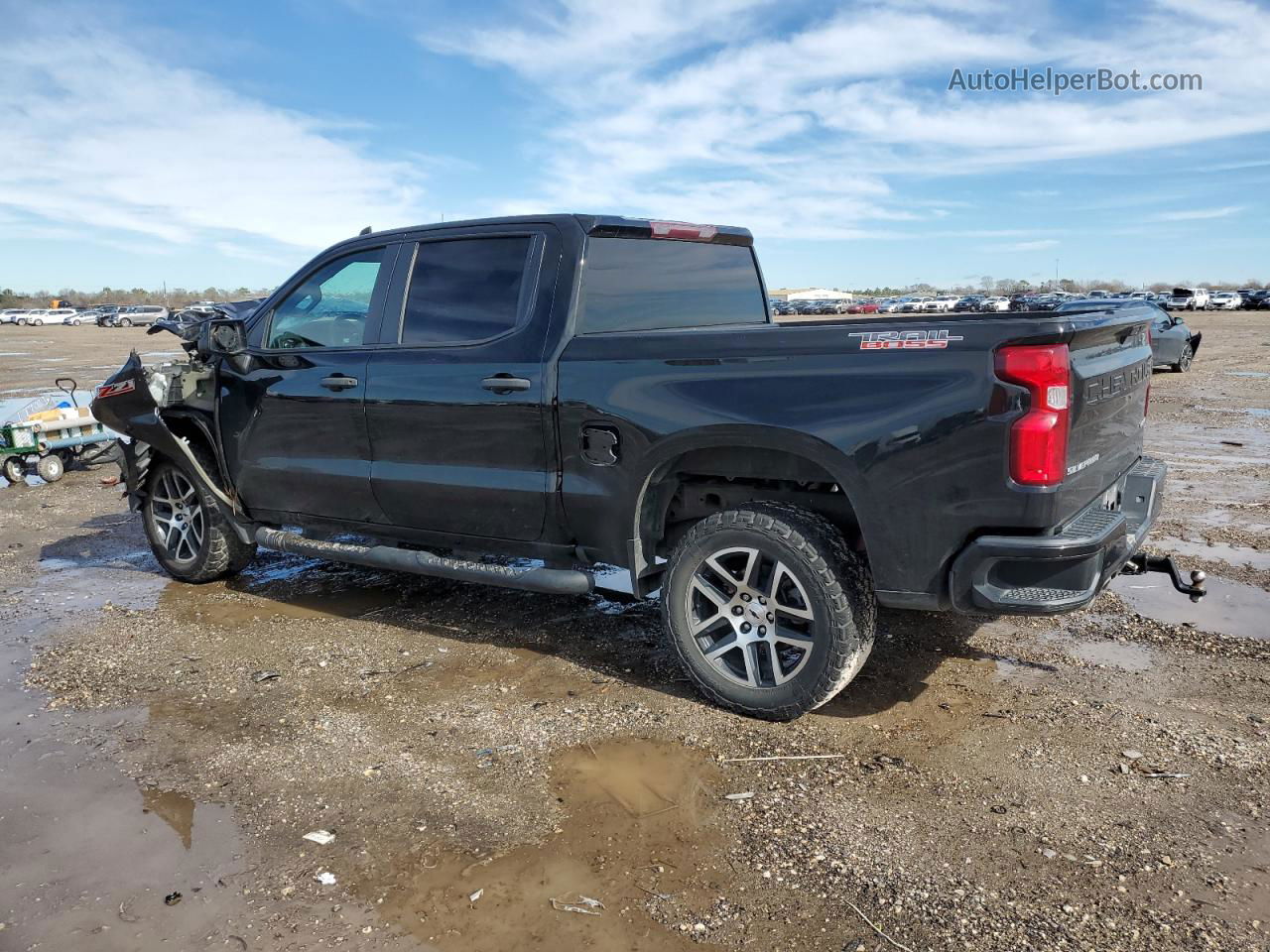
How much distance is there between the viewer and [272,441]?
5406 millimetres

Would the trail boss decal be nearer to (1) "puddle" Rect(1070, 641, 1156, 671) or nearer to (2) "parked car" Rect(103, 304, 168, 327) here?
(1) "puddle" Rect(1070, 641, 1156, 671)

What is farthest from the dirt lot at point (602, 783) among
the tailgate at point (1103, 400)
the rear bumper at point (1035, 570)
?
the tailgate at point (1103, 400)

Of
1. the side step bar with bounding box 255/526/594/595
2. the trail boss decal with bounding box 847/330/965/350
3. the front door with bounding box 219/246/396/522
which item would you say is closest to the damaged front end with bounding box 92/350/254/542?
the front door with bounding box 219/246/396/522

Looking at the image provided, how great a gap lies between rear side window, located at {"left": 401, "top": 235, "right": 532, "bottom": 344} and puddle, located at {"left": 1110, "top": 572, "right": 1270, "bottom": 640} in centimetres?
377

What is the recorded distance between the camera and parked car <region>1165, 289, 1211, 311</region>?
58.9 meters

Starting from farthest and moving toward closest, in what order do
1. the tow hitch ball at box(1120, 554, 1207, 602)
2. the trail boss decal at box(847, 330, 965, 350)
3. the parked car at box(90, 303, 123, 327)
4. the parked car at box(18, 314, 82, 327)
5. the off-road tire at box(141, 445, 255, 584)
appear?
the parked car at box(18, 314, 82, 327)
the parked car at box(90, 303, 123, 327)
the off-road tire at box(141, 445, 255, 584)
the tow hitch ball at box(1120, 554, 1207, 602)
the trail boss decal at box(847, 330, 965, 350)

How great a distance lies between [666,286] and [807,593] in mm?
1910

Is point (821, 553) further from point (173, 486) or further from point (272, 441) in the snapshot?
point (173, 486)

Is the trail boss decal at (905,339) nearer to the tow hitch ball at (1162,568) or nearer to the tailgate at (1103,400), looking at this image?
the tailgate at (1103,400)

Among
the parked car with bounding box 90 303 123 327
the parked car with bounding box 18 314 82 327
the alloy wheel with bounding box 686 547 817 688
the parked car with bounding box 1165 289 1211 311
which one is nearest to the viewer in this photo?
the alloy wheel with bounding box 686 547 817 688

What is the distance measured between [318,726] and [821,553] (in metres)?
2.23

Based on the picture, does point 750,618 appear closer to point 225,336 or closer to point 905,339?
point 905,339

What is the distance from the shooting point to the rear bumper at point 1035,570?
3.26m

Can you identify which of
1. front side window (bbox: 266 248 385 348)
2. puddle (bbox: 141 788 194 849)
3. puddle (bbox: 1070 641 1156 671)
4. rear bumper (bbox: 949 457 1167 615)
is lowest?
puddle (bbox: 141 788 194 849)
